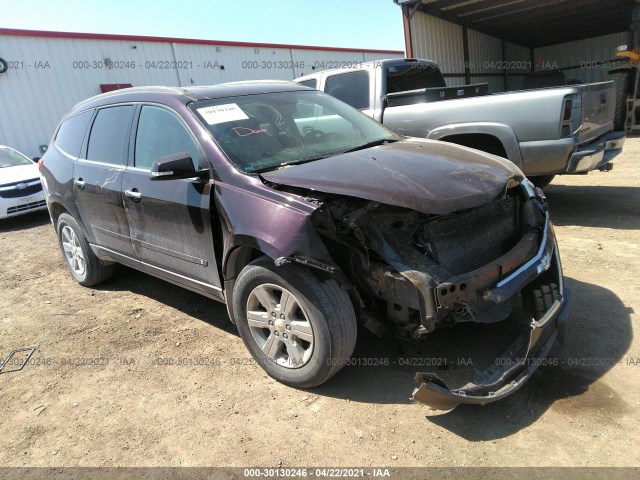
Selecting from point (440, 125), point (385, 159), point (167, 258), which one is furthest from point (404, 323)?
point (440, 125)

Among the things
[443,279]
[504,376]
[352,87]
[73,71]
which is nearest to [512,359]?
[504,376]

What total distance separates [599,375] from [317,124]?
2608 millimetres

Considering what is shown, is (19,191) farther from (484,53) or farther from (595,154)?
(484,53)

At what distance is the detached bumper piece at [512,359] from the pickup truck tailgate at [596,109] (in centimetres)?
290

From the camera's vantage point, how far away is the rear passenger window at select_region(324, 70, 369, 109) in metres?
6.38

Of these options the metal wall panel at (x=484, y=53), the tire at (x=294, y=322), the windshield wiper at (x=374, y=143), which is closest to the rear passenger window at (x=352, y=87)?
the windshield wiper at (x=374, y=143)

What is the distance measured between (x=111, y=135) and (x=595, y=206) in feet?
19.4

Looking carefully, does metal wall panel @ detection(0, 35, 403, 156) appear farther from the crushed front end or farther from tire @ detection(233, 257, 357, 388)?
the crushed front end

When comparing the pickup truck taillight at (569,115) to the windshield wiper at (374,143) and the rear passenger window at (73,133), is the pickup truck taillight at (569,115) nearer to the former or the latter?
the windshield wiper at (374,143)

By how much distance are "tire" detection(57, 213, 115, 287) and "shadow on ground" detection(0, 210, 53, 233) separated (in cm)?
429

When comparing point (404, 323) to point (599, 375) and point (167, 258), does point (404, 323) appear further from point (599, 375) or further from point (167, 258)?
point (167, 258)

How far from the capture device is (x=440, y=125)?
18.9 feet

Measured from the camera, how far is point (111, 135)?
13.4 feet

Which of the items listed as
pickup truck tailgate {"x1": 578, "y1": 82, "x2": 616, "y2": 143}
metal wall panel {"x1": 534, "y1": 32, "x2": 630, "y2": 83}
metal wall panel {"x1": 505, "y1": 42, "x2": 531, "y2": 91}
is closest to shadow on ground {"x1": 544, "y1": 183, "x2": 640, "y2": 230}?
pickup truck tailgate {"x1": 578, "y1": 82, "x2": 616, "y2": 143}
